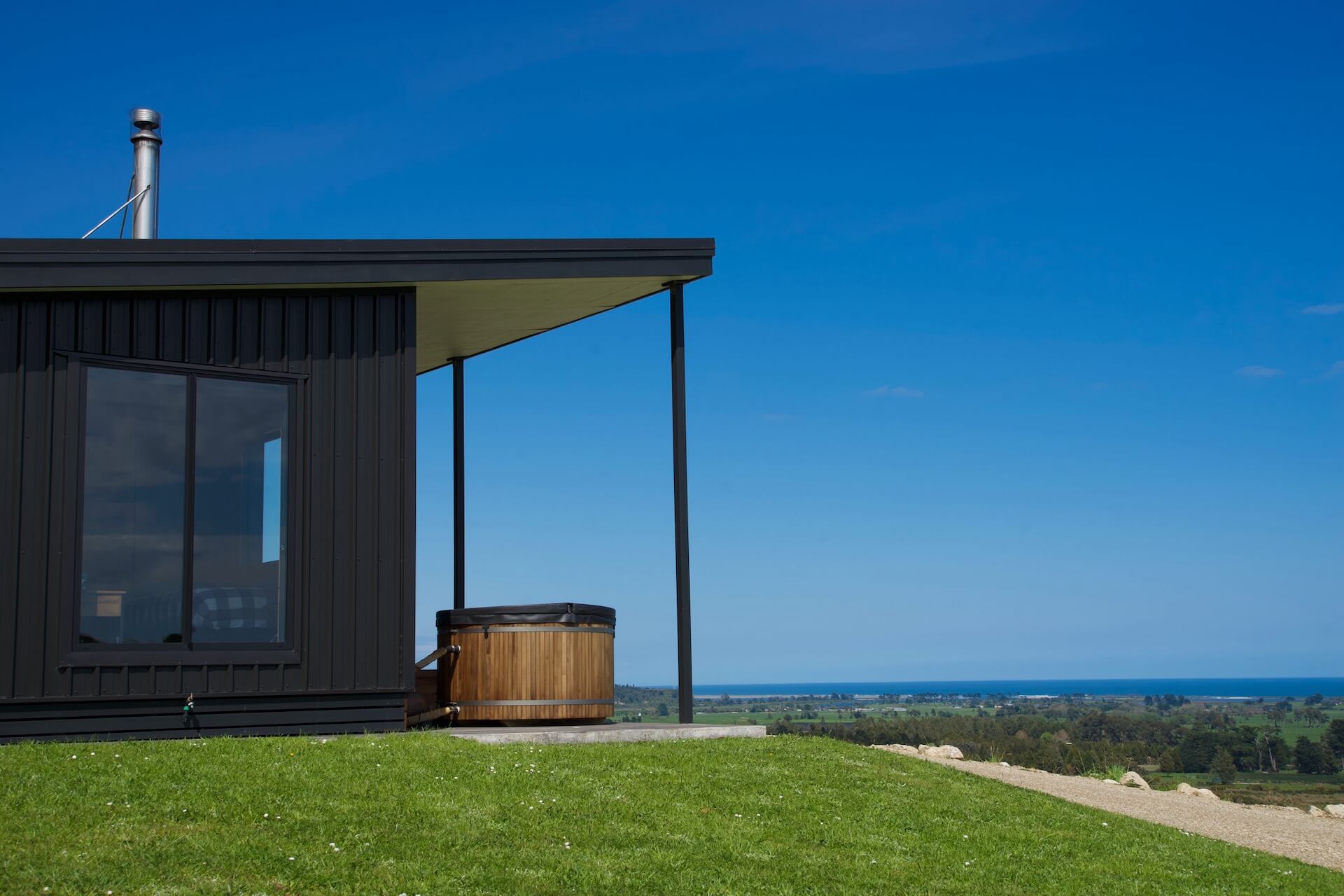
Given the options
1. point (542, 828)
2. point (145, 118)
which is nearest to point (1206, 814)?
point (542, 828)

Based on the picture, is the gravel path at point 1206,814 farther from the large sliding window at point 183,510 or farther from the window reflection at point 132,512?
the window reflection at point 132,512

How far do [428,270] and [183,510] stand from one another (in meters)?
2.66

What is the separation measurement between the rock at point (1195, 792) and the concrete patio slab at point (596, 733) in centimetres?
574

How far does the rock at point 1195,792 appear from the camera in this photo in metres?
13.6

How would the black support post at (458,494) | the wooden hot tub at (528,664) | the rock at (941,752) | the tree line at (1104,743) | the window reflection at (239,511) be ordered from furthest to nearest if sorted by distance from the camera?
the tree line at (1104,743) → the rock at (941,752) → the black support post at (458,494) → the wooden hot tub at (528,664) → the window reflection at (239,511)

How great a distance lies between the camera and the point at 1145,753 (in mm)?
22094

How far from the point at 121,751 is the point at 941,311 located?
109 feet

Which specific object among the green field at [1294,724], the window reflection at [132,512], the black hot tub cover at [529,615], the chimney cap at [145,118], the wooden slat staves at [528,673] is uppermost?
the chimney cap at [145,118]

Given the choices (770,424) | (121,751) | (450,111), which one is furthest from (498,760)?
(770,424)

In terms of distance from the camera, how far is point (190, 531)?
30.1 ft

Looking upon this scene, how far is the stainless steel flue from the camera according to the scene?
11.8m

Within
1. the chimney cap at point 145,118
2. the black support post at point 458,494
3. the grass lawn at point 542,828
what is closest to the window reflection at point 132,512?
the grass lawn at point 542,828

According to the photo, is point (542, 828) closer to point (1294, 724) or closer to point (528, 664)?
point (528, 664)

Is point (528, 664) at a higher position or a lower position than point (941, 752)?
higher
